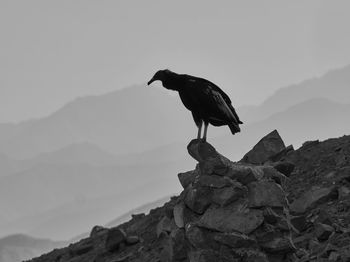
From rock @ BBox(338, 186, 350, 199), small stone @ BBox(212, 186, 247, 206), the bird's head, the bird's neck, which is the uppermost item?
the bird's head

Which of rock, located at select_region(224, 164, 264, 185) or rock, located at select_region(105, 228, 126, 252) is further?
rock, located at select_region(105, 228, 126, 252)

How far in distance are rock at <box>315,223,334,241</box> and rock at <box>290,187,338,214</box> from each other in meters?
2.52

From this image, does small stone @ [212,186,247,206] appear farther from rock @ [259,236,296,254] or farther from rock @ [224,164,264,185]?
rock @ [259,236,296,254]

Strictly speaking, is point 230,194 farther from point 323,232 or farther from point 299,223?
point 299,223

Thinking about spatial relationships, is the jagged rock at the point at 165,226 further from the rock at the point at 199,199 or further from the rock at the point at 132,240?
the rock at the point at 199,199

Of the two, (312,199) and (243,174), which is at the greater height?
(243,174)

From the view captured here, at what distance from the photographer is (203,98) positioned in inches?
658

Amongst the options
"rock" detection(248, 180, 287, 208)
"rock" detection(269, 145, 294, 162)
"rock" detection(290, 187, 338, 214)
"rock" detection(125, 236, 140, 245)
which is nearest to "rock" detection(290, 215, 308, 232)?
"rock" detection(290, 187, 338, 214)

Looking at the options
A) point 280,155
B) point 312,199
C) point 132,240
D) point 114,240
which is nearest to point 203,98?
point 312,199

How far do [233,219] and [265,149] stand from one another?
8.00 metres

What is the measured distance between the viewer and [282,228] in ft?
52.9

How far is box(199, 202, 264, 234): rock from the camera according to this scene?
15.8 meters

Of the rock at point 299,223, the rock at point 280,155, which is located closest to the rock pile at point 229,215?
the rock at point 299,223

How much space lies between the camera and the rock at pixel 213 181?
16750 mm
